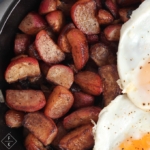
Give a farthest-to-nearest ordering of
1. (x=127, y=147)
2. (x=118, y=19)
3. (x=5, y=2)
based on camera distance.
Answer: (x=5, y=2) → (x=118, y=19) → (x=127, y=147)

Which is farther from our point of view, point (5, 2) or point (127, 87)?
point (5, 2)

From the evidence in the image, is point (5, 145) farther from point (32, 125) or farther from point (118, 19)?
point (118, 19)

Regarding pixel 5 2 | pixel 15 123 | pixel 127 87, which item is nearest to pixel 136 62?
pixel 127 87

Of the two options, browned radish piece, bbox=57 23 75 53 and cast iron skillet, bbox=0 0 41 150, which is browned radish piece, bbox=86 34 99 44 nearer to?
browned radish piece, bbox=57 23 75 53

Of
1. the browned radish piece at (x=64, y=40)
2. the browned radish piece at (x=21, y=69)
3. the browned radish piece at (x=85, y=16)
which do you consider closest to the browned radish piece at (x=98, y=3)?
the browned radish piece at (x=85, y=16)

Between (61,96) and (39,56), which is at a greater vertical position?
(39,56)

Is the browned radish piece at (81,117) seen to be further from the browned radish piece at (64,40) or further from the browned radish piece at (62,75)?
the browned radish piece at (64,40)

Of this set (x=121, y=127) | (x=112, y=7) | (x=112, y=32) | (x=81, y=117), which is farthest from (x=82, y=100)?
(x=112, y=7)
